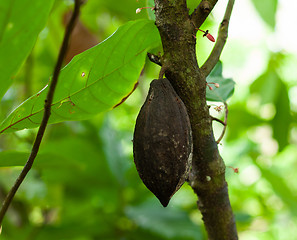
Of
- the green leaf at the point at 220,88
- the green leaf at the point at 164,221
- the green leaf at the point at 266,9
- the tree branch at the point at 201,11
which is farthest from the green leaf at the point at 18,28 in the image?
the green leaf at the point at 164,221

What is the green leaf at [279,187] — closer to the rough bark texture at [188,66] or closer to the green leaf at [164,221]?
the green leaf at [164,221]

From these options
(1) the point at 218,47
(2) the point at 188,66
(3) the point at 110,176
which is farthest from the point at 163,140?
(3) the point at 110,176

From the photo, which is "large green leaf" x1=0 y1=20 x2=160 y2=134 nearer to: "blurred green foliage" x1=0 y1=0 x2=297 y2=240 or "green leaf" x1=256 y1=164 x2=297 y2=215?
"blurred green foliage" x1=0 y1=0 x2=297 y2=240

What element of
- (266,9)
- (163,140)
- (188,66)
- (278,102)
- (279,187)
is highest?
(278,102)

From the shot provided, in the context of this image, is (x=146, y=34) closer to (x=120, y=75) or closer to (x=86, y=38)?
(x=120, y=75)

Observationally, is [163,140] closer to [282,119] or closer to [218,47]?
[218,47]

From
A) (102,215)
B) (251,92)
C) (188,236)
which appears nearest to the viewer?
(188,236)

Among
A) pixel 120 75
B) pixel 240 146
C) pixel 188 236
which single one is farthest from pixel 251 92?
pixel 120 75
